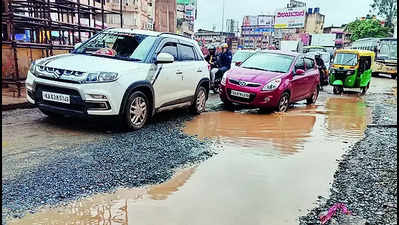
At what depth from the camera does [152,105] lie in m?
6.23

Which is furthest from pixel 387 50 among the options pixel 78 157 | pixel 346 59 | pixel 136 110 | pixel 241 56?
pixel 78 157

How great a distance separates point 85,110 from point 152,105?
1.32 metres

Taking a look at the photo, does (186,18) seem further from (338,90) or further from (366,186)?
(366,186)

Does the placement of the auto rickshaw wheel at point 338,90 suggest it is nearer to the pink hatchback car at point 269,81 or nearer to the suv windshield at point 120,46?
the pink hatchback car at point 269,81

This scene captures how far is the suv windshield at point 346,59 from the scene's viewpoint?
14.7 m

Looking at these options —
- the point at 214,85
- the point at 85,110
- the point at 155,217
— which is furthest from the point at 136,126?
the point at 214,85

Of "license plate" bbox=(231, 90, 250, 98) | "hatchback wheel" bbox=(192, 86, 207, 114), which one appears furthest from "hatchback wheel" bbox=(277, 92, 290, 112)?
"hatchback wheel" bbox=(192, 86, 207, 114)

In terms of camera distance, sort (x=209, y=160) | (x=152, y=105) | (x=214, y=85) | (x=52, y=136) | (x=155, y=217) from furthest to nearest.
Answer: (x=214, y=85), (x=152, y=105), (x=52, y=136), (x=209, y=160), (x=155, y=217)

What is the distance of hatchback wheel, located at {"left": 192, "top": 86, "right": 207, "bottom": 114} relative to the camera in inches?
307

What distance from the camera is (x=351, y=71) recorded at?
14.6m

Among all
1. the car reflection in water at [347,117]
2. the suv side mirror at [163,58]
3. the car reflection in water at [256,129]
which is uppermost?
the suv side mirror at [163,58]

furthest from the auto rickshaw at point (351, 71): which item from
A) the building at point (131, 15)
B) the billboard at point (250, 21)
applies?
the billboard at point (250, 21)

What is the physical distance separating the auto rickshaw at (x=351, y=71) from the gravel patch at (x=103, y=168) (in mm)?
10978

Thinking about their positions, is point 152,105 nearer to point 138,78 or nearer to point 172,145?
point 138,78
